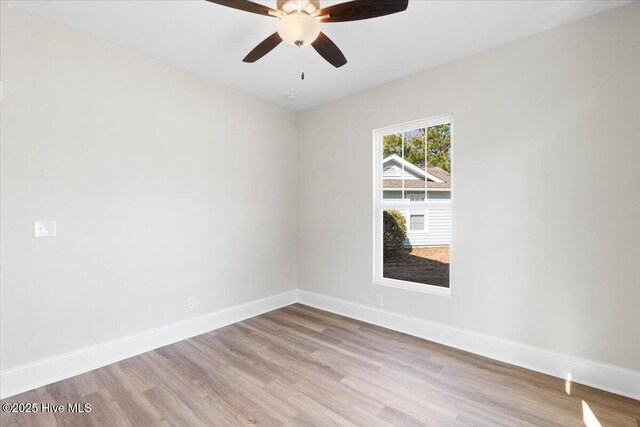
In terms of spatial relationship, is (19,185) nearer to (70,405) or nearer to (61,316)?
(61,316)

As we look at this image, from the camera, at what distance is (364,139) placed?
144 inches

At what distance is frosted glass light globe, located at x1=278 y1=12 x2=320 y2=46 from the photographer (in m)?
1.73

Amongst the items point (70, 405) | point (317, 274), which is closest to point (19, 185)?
point (70, 405)

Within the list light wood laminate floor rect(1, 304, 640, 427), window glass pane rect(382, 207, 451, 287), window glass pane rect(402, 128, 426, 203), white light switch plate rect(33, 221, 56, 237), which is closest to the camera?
light wood laminate floor rect(1, 304, 640, 427)

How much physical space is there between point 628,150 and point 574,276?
0.98m

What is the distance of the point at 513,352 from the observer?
2.60 m

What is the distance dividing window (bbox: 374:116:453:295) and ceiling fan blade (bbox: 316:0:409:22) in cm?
158

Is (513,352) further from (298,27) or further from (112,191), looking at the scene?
(112,191)

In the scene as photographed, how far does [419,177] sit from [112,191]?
296 centimetres

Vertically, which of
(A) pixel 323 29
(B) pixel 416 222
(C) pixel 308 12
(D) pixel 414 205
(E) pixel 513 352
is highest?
(A) pixel 323 29

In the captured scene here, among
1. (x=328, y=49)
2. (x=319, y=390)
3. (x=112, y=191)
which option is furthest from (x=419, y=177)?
(x=112, y=191)

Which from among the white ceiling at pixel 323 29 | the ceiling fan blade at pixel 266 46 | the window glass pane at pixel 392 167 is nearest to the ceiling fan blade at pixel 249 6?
the ceiling fan blade at pixel 266 46

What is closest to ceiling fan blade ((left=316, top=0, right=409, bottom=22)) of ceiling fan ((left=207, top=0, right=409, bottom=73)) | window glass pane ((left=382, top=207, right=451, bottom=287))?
ceiling fan ((left=207, top=0, right=409, bottom=73))

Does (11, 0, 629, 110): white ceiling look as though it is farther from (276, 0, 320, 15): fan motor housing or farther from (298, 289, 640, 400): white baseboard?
(298, 289, 640, 400): white baseboard
